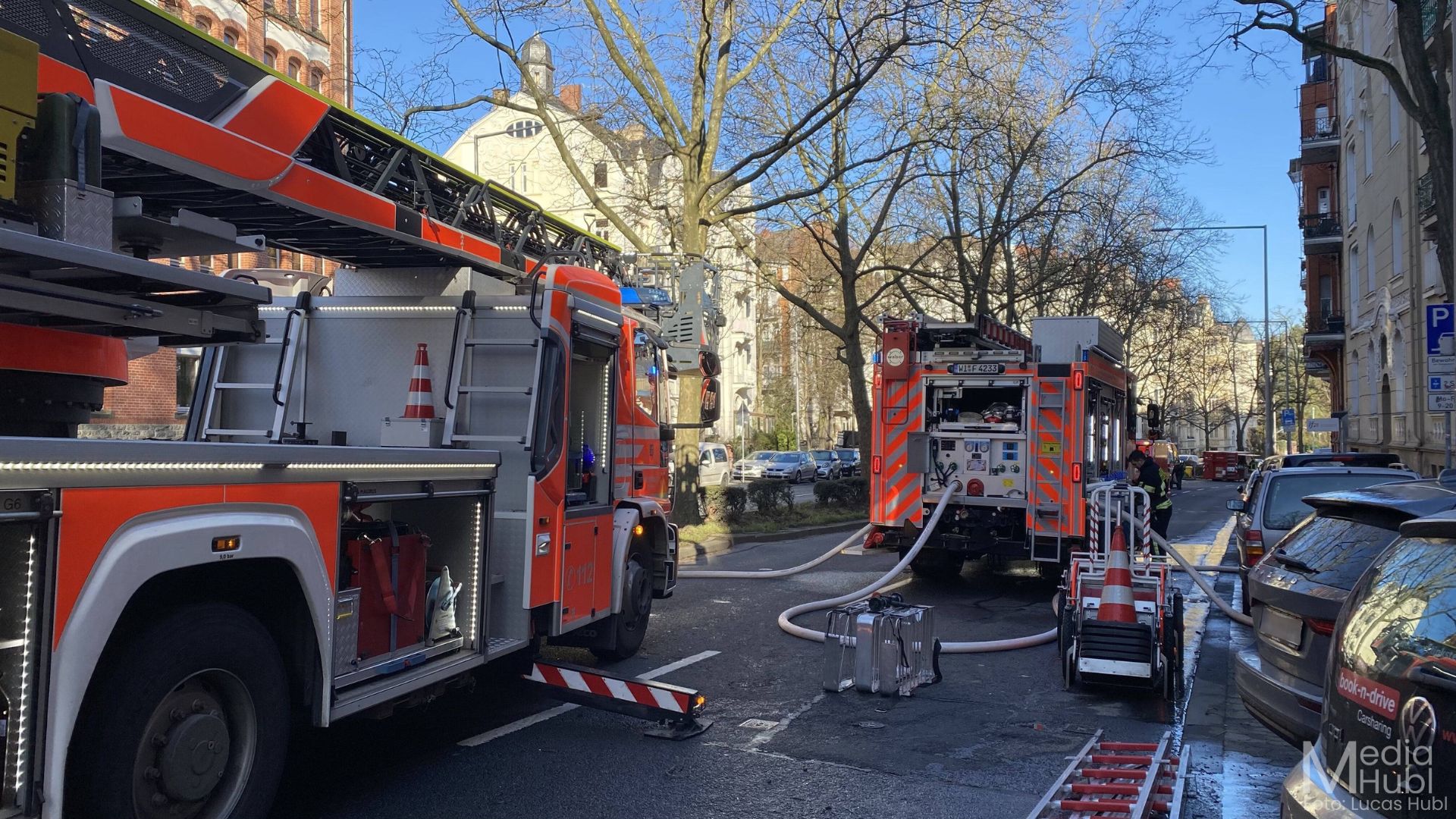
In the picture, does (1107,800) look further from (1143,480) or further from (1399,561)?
(1143,480)

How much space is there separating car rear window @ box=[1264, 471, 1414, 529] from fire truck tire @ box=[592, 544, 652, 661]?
651 centimetres

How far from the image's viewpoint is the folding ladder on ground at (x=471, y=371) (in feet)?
21.3

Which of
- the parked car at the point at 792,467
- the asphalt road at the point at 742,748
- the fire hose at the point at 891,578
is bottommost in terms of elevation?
the asphalt road at the point at 742,748

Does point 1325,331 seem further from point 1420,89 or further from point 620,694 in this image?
point 620,694

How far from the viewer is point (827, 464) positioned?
149ft

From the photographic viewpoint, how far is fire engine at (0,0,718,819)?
3.37 metres

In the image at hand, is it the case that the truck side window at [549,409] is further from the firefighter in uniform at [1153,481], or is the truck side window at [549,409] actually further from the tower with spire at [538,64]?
the tower with spire at [538,64]

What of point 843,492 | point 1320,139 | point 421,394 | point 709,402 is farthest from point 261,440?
point 1320,139

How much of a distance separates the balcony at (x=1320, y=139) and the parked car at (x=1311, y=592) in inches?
1541

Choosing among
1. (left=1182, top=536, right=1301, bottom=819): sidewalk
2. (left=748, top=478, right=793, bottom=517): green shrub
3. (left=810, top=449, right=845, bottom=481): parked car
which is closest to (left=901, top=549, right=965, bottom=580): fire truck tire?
(left=1182, top=536, right=1301, bottom=819): sidewalk

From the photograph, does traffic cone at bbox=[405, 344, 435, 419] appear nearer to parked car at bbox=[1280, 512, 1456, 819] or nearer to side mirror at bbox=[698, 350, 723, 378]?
side mirror at bbox=[698, 350, 723, 378]

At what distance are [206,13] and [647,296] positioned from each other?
20614 mm

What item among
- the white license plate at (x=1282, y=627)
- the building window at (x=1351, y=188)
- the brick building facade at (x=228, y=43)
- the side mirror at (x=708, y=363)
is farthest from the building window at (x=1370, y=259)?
the white license plate at (x=1282, y=627)

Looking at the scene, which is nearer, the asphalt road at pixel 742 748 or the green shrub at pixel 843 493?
the asphalt road at pixel 742 748
